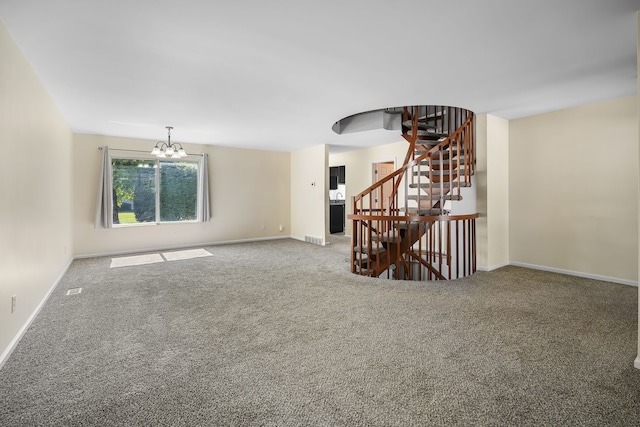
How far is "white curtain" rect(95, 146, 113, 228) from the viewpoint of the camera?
20.3 feet

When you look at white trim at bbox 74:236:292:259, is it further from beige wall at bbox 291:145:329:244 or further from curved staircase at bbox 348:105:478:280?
curved staircase at bbox 348:105:478:280

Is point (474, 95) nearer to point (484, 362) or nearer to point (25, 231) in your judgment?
point (484, 362)

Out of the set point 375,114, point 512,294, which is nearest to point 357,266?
point 512,294

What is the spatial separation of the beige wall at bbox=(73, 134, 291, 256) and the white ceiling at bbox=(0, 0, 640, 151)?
5.94 feet

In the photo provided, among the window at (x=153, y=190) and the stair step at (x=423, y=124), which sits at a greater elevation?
the stair step at (x=423, y=124)

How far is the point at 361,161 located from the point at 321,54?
5664mm

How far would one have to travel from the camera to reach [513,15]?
2250 mm

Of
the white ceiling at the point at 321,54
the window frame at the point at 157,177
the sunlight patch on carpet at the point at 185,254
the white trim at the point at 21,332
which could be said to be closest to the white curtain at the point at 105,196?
the window frame at the point at 157,177

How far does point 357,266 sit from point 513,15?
359cm

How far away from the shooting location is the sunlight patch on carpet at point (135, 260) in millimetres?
5508

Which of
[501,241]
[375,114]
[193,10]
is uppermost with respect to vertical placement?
[375,114]

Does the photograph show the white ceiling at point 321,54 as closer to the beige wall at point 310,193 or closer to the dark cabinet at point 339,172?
the beige wall at point 310,193

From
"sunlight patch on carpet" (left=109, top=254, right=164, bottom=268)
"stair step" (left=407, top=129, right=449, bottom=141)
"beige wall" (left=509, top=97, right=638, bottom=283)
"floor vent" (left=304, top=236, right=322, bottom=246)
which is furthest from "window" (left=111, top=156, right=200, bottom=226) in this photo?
"beige wall" (left=509, top=97, right=638, bottom=283)

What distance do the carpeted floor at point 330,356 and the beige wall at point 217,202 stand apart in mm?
2466
